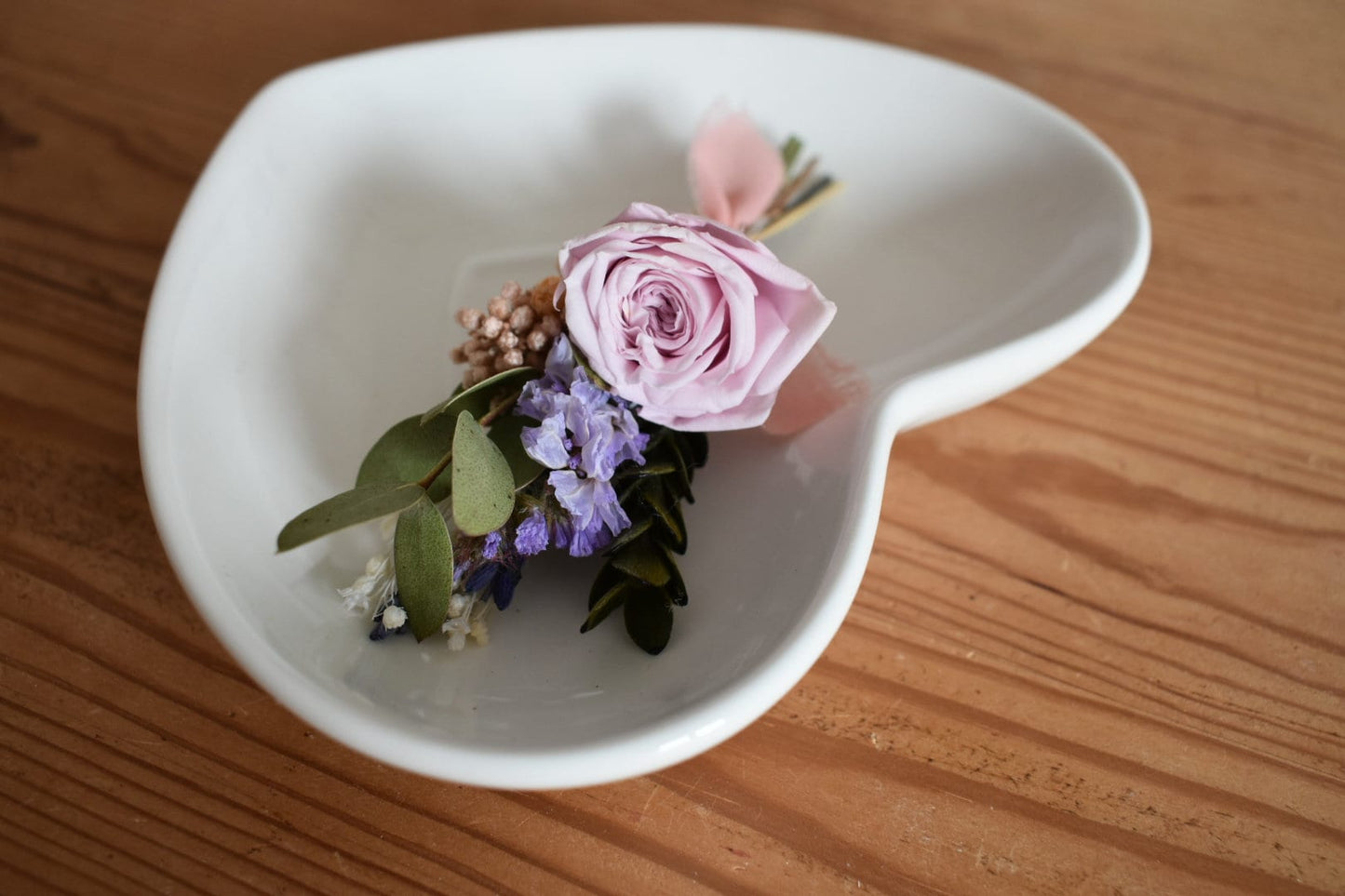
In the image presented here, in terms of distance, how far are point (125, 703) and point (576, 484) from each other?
0.27 meters

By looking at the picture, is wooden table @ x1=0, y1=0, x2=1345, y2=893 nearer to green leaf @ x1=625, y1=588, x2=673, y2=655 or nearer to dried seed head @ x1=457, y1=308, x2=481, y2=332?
green leaf @ x1=625, y1=588, x2=673, y2=655

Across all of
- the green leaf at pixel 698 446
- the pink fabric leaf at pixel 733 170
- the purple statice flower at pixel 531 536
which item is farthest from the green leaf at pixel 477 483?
the pink fabric leaf at pixel 733 170

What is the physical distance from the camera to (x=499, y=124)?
0.79 m

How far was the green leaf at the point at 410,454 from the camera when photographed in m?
0.52

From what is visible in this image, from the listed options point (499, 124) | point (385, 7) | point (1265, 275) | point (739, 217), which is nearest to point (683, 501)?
point (739, 217)

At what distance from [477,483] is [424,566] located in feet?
0.16

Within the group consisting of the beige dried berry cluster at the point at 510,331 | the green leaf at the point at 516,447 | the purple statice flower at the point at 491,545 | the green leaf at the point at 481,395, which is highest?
the beige dried berry cluster at the point at 510,331

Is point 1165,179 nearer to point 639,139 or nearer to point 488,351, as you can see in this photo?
point 639,139

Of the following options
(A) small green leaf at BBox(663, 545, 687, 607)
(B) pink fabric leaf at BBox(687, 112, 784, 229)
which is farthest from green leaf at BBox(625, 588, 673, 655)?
(B) pink fabric leaf at BBox(687, 112, 784, 229)

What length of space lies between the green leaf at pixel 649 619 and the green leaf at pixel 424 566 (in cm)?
10

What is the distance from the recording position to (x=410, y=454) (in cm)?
52

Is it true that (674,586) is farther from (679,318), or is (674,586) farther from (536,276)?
(536,276)

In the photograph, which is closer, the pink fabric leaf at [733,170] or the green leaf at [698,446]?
the green leaf at [698,446]

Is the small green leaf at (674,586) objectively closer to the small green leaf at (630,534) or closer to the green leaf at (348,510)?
the small green leaf at (630,534)
